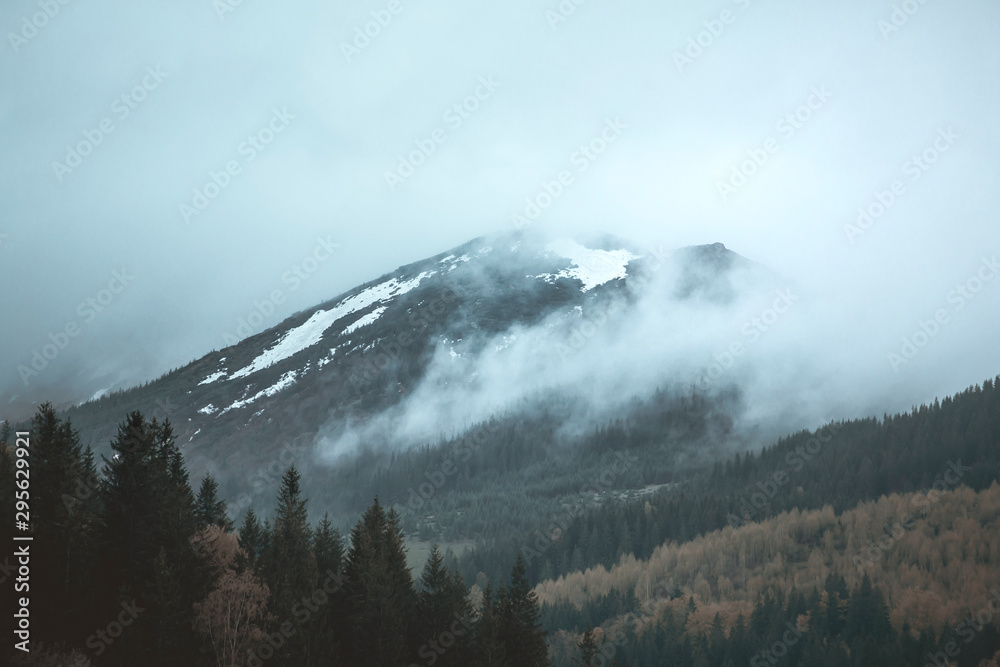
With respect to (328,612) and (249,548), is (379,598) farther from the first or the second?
(249,548)

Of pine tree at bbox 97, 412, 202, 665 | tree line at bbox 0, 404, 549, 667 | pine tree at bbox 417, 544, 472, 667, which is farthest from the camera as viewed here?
pine tree at bbox 417, 544, 472, 667

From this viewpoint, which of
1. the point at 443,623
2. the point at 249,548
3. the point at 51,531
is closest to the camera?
the point at 51,531

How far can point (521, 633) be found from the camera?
58656 mm

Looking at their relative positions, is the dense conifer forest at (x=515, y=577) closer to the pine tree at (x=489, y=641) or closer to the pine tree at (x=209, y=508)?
the pine tree at (x=489, y=641)

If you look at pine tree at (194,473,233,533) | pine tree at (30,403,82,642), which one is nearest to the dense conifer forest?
pine tree at (30,403,82,642)

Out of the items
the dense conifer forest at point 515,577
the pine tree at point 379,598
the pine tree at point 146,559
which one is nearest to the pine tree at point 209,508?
the dense conifer forest at point 515,577

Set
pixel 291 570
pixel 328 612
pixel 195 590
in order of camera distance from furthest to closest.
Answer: pixel 291 570 < pixel 328 612 < pixel 195 590

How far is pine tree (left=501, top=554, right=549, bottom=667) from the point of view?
2282 inches

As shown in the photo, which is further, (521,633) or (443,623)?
(521,633)

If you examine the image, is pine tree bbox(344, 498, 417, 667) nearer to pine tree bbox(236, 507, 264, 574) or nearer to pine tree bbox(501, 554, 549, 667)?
pine tree bbox(236, 507, 264, 574)

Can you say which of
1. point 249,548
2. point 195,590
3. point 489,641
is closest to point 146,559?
point 195,590

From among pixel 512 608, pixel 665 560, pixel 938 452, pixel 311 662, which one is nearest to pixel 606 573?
pixel 665 560

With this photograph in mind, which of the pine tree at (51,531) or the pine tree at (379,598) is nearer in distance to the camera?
the pine tree at (51,531)

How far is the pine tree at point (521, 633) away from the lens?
190ft
